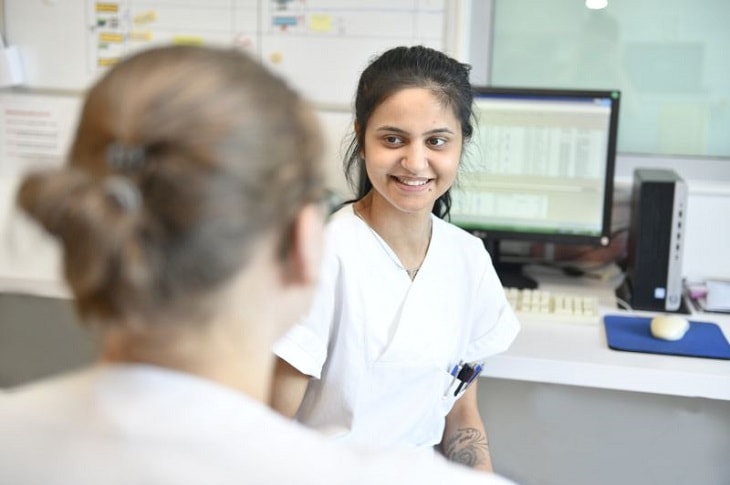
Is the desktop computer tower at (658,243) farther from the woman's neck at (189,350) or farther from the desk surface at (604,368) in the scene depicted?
the woman's neck at (189,350)

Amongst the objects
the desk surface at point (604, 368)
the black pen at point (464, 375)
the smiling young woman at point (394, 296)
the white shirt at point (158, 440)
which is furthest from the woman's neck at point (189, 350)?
the desk surface at point (604, 368)

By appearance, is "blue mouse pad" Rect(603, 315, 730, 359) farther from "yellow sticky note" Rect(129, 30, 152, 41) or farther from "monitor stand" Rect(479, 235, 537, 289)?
"yellow sticky note" Rect(129, 30, 152, 41)

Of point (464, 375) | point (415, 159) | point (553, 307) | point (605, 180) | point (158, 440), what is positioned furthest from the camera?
point (605, 180)

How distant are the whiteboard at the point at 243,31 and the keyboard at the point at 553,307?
722 mm

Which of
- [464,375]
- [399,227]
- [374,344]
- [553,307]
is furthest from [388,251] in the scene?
[553,307]

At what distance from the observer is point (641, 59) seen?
2.38 metres

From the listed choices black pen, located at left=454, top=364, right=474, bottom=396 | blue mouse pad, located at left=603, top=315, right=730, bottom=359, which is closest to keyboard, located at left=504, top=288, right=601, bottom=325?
blue mouse pad, located at left=603, top=315, right=730, bottom=359

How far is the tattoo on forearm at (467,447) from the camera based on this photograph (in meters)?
1.58

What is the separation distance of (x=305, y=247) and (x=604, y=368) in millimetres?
1174

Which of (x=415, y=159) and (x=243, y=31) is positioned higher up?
(x=243, y=31)

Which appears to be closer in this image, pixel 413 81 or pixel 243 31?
pixel 413 81

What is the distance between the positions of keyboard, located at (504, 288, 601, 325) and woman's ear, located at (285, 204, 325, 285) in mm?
1320

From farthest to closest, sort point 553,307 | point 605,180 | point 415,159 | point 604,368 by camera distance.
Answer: point 605,180 → point 553,307 → point 604,368 → point 415,159

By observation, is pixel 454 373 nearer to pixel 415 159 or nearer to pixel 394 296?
pixel 394 296
